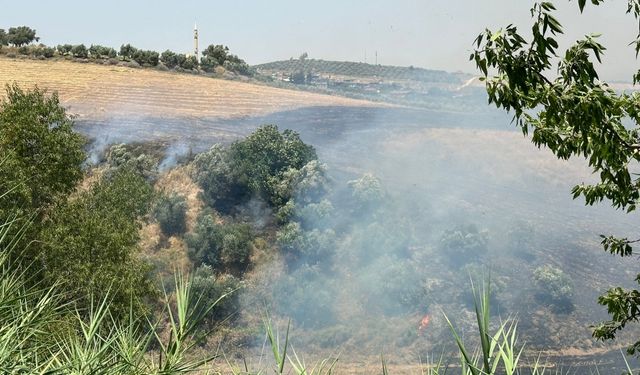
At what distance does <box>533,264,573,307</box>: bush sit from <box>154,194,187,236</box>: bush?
15.8 metres

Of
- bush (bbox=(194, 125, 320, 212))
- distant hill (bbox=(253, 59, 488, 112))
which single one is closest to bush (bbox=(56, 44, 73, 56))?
distant hill (bbox=(253, 59, 488, 112))

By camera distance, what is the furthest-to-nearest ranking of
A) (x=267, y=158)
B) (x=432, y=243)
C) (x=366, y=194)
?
(x=267, y=158) → (x=366, y=194) → (x=432, y=243)

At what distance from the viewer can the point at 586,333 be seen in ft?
71.2

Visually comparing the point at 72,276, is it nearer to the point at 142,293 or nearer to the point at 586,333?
the point at 142,293

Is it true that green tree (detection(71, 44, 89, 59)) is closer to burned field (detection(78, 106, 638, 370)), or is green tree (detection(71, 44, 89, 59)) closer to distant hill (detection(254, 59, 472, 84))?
burned field (detection(78, 106, 638, 370))

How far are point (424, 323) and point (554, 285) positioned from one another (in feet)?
18.0

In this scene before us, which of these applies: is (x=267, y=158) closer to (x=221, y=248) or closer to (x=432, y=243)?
(x=221, y=248)

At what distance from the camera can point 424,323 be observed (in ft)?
74.0

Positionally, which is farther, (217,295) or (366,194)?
(366,194)

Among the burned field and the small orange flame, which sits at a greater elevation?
the burned field

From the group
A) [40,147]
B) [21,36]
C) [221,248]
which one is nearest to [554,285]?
[221,248]

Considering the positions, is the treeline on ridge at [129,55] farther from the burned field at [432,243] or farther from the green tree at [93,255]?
the green tree at [93,255]

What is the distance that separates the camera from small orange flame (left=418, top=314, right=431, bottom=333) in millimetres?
22312

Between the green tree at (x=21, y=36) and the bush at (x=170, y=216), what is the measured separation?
47.5 metres
